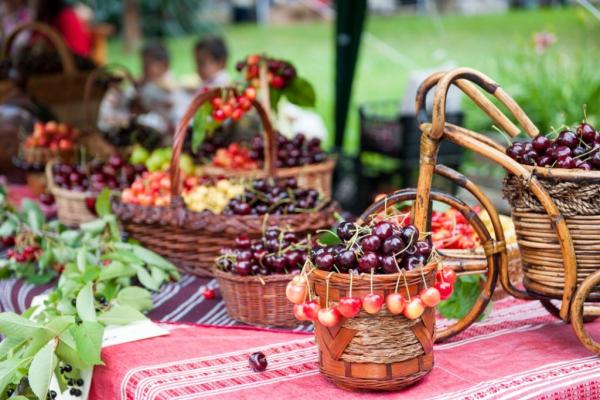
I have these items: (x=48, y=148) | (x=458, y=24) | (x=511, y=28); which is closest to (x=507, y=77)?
(x=48, y=148)

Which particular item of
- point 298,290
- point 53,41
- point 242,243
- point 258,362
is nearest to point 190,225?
point 242,243

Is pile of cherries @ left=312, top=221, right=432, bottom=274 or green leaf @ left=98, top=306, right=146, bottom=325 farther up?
pile of cherries @ left=312, top=221, right=432, bottom=274

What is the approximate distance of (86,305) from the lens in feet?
6.93

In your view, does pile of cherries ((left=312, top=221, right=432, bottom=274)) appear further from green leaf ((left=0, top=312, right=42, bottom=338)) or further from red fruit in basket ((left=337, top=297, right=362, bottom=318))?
green leaf ((left=0, top=312, right=42, bottom=338))

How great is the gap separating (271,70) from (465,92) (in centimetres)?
157

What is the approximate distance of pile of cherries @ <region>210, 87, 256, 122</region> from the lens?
9.84ft

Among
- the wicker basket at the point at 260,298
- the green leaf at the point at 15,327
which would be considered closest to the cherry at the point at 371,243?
the wicker basket at the point at 260,298

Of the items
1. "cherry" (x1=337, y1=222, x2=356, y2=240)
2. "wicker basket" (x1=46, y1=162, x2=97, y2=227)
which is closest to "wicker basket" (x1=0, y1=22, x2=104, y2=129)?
"wicker basket" (x1=46, y1=162, x2=97, y2=227)

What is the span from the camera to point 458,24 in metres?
16.7

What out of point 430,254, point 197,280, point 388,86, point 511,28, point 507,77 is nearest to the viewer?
point 430,254

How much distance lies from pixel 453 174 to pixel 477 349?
418 millimetres

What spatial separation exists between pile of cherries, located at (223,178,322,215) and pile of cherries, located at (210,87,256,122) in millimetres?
383

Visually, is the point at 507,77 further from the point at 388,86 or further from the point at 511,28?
the point at 511,28

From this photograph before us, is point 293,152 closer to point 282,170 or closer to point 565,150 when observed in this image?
point 282,170
